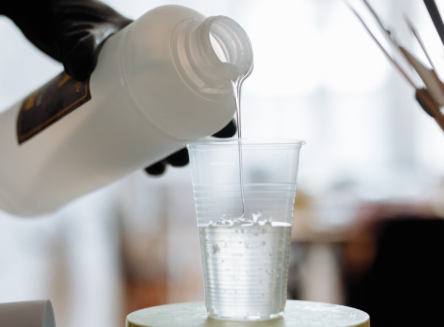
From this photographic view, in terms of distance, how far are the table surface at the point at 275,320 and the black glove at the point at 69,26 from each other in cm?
35

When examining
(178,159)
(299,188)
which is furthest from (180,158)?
(299,188)

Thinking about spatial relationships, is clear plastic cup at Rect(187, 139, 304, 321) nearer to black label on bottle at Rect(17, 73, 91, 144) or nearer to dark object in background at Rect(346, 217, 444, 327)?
black label on bottle at Rect(17, 73, 91, 144)

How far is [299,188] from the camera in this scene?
293 cm

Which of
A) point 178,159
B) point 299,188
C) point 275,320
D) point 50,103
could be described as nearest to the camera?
point 275,320

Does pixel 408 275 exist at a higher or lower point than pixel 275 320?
lower

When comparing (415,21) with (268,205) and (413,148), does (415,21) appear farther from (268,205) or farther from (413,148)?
(268,205)

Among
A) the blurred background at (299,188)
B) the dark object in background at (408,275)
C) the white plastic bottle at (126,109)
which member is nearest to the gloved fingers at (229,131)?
the white plastic bottle at (126,109)

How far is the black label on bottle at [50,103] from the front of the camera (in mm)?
683

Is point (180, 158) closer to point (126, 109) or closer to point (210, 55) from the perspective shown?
point (126, 109)

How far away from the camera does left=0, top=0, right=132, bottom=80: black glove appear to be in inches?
26.4

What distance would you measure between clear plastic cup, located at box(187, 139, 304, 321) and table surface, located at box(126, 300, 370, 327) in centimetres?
2

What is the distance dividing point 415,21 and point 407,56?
11.2ft

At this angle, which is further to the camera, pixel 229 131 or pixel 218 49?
pixel 229 131

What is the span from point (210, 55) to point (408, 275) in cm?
125
